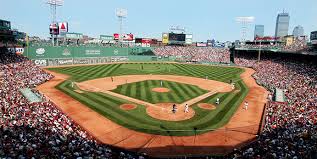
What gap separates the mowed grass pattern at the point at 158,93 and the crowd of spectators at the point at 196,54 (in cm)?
4456

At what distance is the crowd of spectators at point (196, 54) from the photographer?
85.2 meters

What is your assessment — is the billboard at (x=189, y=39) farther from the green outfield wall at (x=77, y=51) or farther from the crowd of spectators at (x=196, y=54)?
the green outfield wall at (x=77, y=51)

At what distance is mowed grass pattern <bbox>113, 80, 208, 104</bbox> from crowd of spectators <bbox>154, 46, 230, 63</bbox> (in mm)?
44555

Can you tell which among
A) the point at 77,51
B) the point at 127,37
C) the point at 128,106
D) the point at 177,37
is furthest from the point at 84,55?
the point at 128,106

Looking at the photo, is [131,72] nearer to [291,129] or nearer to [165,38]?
[291,129]

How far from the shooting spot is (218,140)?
20.7 meters

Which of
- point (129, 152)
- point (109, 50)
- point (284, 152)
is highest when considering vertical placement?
point (109, 50)

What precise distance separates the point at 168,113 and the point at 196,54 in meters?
67.9

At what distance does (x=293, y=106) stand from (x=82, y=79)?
34513 mm

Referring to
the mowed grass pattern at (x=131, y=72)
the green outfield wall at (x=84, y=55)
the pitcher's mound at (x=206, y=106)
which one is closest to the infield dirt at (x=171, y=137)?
the pitcher's mound at (x=206, y=106)

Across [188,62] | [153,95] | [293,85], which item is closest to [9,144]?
[153,95]

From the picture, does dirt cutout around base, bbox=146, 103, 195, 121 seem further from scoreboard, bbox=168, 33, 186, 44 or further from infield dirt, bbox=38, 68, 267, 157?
scoreboard, bbox=168, 33, 186, 44

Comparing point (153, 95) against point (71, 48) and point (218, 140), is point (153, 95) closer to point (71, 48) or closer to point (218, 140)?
point (218, 140)

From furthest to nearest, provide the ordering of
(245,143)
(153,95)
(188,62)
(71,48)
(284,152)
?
1. (188,62)
2. (71,48)
3. (153,95)
4. (245,143)
5. (284,152)
